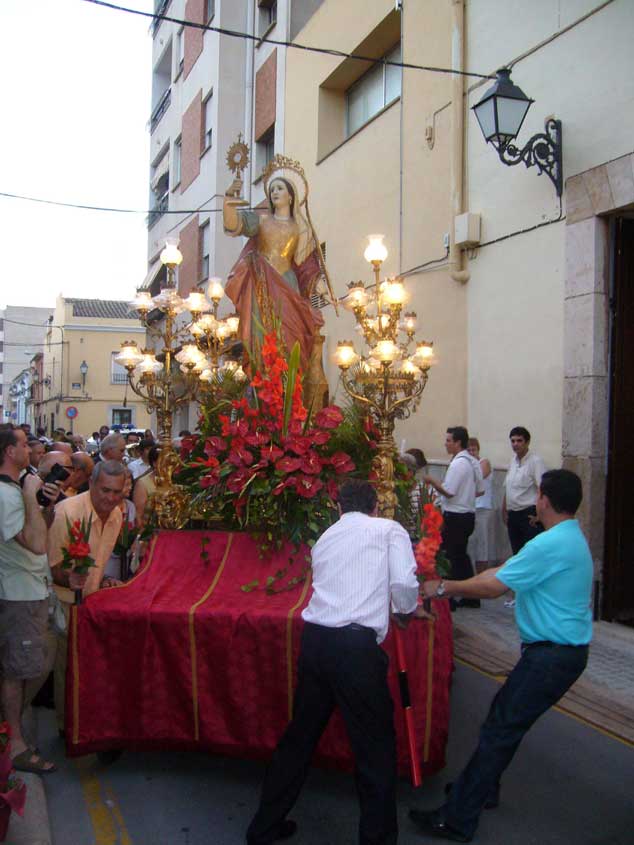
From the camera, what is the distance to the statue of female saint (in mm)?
7113

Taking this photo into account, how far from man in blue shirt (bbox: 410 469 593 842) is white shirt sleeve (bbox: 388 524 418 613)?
1.11 feet

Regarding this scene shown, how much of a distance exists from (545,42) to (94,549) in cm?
707

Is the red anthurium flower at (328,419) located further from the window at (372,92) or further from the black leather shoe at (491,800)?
the window at (372,92)

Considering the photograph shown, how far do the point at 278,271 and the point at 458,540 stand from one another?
3378 millimetres

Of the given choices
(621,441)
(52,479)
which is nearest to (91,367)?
(621,441)

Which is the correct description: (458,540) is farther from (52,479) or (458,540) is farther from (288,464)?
(52,479)

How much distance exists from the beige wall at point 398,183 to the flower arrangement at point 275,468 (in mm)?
3450

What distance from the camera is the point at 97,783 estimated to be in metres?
4.17

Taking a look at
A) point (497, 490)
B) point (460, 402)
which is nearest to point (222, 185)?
point (460, 402)

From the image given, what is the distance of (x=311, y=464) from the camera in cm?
479

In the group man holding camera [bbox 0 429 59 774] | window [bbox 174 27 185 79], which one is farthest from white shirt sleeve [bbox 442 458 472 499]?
window [bbox 174 27 185 79]

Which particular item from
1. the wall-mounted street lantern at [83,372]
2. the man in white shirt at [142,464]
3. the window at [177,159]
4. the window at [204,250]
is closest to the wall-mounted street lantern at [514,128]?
the man in white shirt at [142,464]

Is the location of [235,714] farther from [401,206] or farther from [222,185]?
[222,185]

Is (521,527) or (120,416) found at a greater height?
(120,416)
